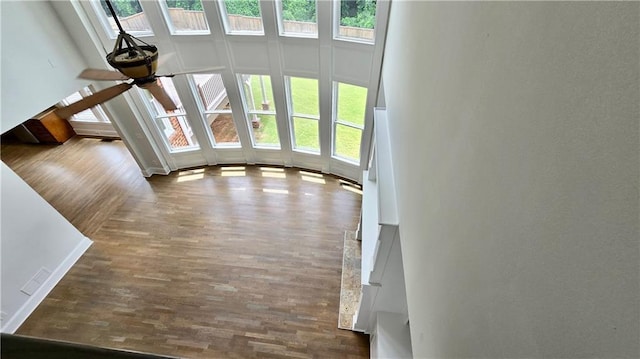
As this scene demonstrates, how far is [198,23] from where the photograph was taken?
15.0 feet

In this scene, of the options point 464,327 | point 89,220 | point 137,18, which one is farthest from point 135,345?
point 137,18

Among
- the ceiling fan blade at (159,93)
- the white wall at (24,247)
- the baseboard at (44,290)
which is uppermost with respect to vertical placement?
the ceiling fan blade at (159,93)

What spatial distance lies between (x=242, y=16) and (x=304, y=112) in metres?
1.98

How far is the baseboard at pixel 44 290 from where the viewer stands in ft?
13.4

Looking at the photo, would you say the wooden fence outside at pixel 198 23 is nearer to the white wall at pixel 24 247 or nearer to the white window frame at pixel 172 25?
the white window frame at pixel 172 25

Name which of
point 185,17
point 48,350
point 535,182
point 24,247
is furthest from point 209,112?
point 535,182

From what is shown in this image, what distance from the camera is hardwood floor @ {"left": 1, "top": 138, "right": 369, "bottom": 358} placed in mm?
3982

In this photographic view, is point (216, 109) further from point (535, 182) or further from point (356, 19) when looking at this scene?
point (535, 182)

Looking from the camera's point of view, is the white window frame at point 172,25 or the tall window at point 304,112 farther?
the tall window at point 304,112

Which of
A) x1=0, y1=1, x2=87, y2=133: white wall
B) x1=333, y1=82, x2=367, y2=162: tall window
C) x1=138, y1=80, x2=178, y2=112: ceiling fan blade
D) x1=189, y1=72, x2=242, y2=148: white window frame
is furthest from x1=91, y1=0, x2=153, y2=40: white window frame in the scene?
x1=333, y1=82, x2=367, y2=162: tall window

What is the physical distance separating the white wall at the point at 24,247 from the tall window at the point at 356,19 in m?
5.34

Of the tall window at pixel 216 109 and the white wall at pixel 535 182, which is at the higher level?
the white wall at pixel 535 182

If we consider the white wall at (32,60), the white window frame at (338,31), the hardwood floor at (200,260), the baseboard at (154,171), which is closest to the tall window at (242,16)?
the white window frame at (338,31)

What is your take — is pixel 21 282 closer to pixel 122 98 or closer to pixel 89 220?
pixel 89 220
